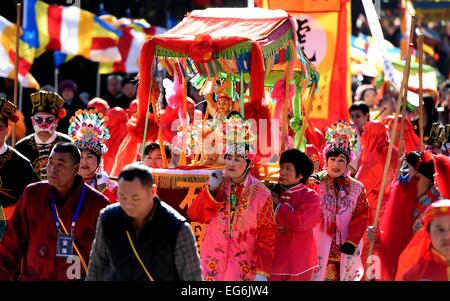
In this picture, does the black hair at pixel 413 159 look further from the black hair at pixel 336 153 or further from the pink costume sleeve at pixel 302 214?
the black hair at pixel 336 153

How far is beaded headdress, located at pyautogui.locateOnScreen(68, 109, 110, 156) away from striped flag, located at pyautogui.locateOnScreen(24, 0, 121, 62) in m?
6.75

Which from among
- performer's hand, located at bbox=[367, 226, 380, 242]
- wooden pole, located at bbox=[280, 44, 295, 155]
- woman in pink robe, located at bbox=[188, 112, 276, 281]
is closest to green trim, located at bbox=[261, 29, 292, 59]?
wooden pole, located at bbox=[280, 44, 295, 155]

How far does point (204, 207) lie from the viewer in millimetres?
8609

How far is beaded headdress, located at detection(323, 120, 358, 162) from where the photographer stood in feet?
33.7

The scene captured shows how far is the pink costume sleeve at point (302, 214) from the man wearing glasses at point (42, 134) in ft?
6.87

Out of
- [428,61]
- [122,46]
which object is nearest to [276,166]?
[122,46]

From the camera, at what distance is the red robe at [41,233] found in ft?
24.7

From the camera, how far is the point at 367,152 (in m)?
13.2

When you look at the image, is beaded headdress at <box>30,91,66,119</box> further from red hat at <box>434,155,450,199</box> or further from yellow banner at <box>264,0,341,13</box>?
yellow banner at <box>264,0,341,13</box>

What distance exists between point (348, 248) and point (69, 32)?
8922mm

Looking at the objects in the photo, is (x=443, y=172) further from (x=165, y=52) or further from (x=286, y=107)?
(x=165, y=52)

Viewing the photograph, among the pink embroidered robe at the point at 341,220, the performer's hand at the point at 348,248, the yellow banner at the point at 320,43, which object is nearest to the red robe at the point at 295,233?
the performer's hand at the point at 348,248

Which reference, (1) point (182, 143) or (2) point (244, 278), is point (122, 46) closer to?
(1) point (182, 143)

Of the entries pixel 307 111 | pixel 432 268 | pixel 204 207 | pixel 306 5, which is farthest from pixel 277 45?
pixel 432 268
